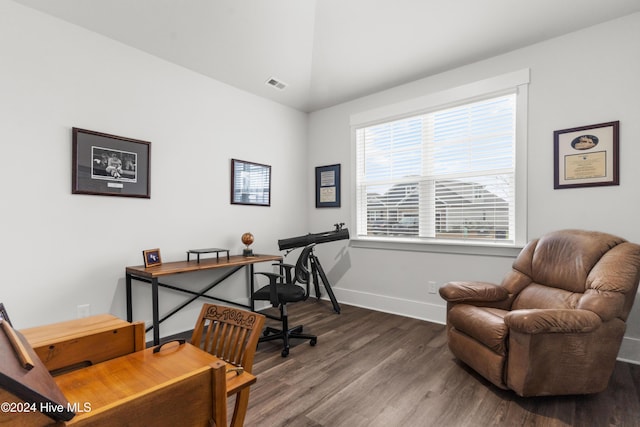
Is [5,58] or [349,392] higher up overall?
[5,58]

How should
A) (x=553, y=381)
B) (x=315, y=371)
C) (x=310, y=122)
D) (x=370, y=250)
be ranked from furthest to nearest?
(x=310, y=122) → (x=370, y=250) → (x=315, y=371) → (x=553, y=381)

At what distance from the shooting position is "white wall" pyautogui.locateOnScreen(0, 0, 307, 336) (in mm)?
2328

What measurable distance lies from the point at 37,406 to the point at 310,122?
4.59 m

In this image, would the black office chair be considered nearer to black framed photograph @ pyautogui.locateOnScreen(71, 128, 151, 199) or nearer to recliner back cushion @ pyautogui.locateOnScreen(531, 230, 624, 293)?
black framed photograph @ pyautogui.locateOnScreen(71, 128, 151, 199)

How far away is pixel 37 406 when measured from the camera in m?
0.58

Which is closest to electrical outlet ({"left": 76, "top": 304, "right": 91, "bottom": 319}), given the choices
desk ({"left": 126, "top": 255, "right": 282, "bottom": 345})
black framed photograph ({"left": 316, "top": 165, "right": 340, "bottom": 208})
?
desk ({"left": 126, "top": 255, "right": 282, "bottom": 345})

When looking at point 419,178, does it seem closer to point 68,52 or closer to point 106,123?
point 106,123

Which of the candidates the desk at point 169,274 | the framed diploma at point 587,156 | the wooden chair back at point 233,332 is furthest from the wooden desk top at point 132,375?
the framed diploma at point 587,156

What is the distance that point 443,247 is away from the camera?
3508 mm

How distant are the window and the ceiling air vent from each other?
1.09m

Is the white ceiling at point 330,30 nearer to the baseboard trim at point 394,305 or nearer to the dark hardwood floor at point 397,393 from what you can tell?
the baseboard trim at point 394,305

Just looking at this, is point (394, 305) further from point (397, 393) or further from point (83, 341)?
point (83, 341)

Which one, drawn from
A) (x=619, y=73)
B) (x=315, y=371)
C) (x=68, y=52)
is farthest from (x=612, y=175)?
(x=68, y=52)

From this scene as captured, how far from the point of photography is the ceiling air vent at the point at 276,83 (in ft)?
12.6
